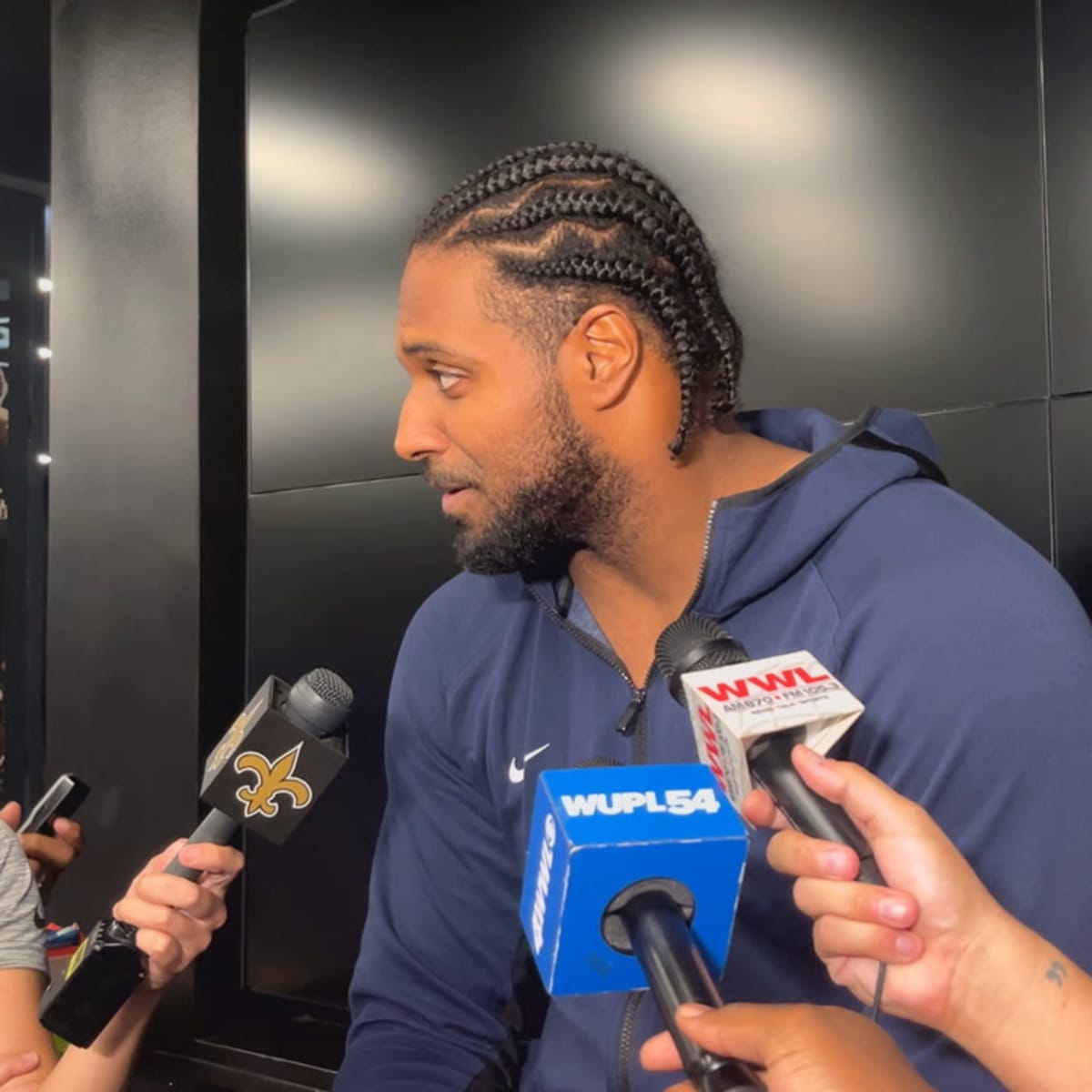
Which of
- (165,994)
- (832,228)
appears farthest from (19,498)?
(832,228)

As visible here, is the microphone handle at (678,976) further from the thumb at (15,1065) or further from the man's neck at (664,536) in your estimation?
the thumb at (15,1065)

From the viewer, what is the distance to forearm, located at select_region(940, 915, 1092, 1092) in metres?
0.64

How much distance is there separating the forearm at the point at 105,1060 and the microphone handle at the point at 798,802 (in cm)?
71

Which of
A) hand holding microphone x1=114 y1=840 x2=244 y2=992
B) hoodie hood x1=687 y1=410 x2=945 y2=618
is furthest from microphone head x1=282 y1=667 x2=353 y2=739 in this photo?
hoodie hood x1=687 y1=410 x2=945 y2=618

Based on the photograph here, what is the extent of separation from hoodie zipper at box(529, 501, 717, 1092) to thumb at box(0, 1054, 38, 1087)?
0.59m

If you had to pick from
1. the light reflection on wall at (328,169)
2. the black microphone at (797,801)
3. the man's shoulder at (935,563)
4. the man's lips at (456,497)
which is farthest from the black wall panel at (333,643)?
the black microphone at (797,801)

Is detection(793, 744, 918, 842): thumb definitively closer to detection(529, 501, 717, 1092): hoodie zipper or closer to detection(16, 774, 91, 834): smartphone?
detection(529, 501, 717, 1092): hoodie zipper

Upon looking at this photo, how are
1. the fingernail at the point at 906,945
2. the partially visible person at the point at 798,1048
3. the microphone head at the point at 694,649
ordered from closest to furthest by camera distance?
the partially visible person at the point at 798,1048, the fingernail at the point at 906,945, the microphone head at the point at 694,649

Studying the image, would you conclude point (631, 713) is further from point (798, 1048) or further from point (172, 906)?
point (798, 1048)

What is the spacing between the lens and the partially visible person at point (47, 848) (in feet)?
5.34

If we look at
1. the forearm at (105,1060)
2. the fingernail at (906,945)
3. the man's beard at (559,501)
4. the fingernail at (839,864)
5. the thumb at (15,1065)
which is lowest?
the thumb at (15,1065)

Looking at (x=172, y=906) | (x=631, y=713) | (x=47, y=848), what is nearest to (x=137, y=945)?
(x=172, y=906)

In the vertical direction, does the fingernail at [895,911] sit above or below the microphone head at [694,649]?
below

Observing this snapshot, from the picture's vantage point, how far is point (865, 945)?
605 millimetres
